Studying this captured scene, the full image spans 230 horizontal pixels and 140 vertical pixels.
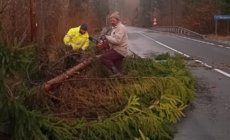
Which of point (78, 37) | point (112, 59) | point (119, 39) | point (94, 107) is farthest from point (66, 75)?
point (78, 37)

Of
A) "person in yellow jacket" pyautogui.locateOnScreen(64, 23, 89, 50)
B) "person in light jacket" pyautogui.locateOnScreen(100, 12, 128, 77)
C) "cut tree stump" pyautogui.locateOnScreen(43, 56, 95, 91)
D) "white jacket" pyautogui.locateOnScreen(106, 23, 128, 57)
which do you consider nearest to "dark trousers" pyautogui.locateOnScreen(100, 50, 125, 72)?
"person in light jacket" pyautogui.locateOnScreen(100, 12, 128, 77)

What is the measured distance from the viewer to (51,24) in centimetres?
1931

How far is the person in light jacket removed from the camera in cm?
850

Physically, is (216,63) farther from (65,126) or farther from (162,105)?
(65,126)

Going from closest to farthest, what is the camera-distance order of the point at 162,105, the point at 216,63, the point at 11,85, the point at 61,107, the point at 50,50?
the point at 11,85
the point at 61,107
the point at 162,105
the point at 50,50
the point at 216,63

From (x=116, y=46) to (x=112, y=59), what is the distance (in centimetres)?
37

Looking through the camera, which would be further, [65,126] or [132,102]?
[132,102]

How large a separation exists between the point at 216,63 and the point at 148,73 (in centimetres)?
882

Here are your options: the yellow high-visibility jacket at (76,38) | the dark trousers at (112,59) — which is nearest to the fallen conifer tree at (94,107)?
the dark trousers at (112,59)

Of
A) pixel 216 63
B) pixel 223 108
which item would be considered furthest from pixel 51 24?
pixel 223 108

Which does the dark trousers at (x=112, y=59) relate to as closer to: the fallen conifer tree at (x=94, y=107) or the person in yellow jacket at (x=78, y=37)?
the fallen conifer tree at (x=94, y=107)

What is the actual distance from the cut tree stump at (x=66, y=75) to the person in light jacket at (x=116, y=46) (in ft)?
2.01

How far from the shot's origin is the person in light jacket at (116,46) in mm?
8500

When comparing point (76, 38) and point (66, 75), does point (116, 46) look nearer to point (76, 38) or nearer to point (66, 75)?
point (66, 75)
